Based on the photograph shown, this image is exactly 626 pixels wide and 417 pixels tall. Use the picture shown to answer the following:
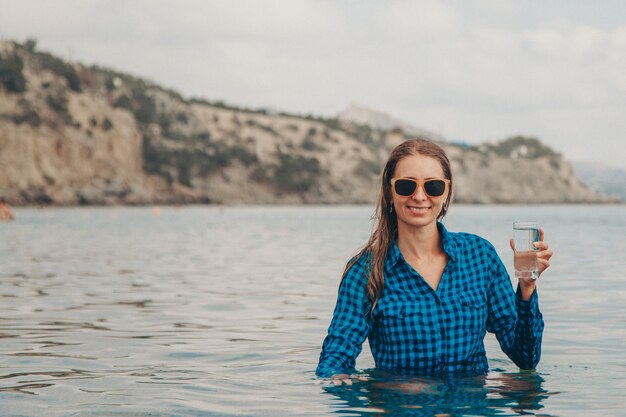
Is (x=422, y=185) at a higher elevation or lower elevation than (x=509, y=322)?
higher

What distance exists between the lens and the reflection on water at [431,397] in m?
5.49

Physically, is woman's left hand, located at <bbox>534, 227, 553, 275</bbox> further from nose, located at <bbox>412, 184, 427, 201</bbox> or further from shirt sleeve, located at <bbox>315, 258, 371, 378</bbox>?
shirt sleeve, located at <bbox>315, 258, 371, 378</bbox>

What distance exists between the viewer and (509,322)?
17.0ft

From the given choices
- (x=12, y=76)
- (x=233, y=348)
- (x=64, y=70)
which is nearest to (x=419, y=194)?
(x=233, y=348)

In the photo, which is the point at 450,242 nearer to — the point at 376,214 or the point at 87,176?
the point at 376,214

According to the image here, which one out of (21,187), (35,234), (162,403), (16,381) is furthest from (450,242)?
(21,187)

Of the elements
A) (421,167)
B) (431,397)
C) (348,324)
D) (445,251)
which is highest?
(421,167)

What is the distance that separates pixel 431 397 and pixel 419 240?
1.02 meters

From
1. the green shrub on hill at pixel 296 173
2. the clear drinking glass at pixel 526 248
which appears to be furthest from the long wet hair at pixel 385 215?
the green shrub on hill at pixel 296 173

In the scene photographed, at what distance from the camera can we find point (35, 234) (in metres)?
33.0

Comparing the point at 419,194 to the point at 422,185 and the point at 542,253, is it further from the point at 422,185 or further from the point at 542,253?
the point at 542,253

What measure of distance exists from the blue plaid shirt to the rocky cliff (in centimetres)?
6236

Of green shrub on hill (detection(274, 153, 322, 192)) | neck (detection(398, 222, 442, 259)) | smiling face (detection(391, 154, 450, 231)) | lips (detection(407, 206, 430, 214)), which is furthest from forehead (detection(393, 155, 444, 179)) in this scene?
green shrub on hill (detection(274, 153, 322, 192))

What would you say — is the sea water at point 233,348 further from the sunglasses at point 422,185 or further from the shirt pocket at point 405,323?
the sunglasses at point 422,185
